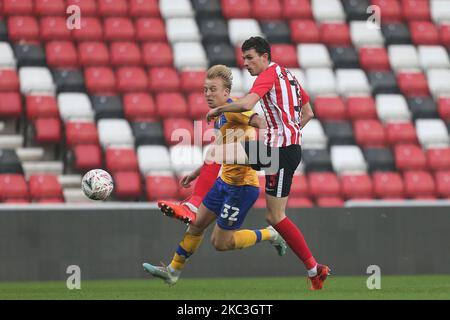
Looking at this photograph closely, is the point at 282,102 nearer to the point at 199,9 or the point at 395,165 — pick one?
the point at 395,165

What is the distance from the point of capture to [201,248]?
1023 centimetres

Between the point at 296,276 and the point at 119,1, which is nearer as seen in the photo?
the point at 296,276

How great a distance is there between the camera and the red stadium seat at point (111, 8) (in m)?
13.5

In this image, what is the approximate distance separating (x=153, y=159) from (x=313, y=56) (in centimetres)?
309

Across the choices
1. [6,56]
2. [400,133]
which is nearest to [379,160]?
[400,133]

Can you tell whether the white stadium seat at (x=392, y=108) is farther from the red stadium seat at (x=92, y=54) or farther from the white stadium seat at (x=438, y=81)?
the red stadium seat at (x=92, y=54)

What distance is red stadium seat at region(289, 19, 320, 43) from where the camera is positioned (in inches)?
549

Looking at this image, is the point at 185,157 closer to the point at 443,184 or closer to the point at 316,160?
the point at 316,160

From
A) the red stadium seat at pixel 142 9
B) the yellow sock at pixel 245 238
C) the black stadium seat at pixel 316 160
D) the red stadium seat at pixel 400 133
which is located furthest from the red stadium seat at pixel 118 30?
the yellow sock at pixel 245 238

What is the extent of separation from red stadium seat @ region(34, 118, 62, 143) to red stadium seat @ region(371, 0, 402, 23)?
513cm

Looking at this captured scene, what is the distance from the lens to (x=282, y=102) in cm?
735

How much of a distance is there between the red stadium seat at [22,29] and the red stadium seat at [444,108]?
16.9 ft

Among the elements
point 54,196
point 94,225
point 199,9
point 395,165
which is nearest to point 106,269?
point 94,225

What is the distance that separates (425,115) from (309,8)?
90.7 inches
